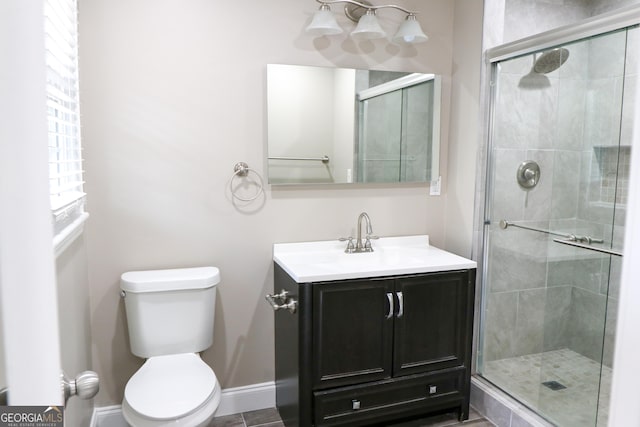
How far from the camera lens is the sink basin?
2.25 m

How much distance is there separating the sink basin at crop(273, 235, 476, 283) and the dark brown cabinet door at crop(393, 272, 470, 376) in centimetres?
6

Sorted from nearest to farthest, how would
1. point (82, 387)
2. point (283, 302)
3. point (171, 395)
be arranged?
point (82, 387)
point (171, 395)
point (283, 302)

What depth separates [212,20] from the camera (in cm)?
241

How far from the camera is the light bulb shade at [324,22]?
2.45 m

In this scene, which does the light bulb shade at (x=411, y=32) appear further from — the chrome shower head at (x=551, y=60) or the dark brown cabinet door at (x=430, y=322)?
the dark brown cabinet door at (x=430, y=322)

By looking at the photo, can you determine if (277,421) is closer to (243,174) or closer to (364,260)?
(364,260)

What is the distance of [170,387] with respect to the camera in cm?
202

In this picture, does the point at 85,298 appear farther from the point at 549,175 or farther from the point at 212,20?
the point at 549,175

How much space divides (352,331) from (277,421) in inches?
29.7

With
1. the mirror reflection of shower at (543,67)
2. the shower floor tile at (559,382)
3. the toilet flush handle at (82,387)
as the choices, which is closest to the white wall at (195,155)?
the mirror reflection of shower at (543,67)

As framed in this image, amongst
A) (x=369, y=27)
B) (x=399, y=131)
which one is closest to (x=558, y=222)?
(x=399, y=131)

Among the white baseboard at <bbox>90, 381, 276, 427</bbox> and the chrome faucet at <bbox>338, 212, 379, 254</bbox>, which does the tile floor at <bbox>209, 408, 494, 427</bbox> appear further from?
the chrome faucet at <bbox>338, 212, 379, 254</bbox>

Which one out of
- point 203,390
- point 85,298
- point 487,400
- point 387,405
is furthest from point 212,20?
point 487,400

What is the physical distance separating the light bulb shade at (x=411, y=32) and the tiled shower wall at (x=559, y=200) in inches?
18.8
